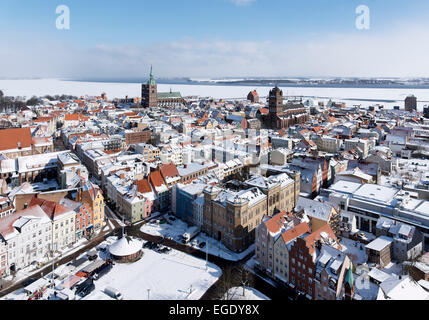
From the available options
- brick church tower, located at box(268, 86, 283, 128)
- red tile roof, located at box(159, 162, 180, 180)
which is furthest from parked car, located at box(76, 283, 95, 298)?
brick church tower, located at box(268, 86, 283, 128)

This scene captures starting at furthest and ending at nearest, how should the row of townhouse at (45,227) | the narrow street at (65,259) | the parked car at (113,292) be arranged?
the row of townhouse at (45,227)
the narrow street at (65,259)
the parked car at (113,292)

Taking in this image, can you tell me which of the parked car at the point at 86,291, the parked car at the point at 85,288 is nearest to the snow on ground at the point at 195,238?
the parked car at the point at 85,288

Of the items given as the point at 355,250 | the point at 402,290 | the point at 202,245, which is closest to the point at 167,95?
the point at 202,245

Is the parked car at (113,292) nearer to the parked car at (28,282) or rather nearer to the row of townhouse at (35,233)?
the parked car at (28,282)

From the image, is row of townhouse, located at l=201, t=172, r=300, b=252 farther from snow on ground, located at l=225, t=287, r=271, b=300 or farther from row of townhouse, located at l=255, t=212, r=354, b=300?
snow on ground, located at l=225, t=287, r=271, b=300
